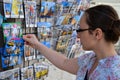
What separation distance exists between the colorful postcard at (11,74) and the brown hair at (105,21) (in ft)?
1.41

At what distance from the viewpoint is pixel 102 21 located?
1177 mm

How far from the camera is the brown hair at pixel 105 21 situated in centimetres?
118

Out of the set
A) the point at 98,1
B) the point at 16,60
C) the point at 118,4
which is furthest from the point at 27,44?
the point at 118,4

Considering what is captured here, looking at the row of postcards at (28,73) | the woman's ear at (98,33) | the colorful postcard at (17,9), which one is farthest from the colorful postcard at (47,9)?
the woman's ear at (98,33)

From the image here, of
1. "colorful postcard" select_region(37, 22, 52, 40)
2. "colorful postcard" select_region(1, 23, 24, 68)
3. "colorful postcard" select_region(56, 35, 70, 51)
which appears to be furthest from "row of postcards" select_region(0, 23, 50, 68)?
"colorful postcard" select_region(56, 35, 70, 51)

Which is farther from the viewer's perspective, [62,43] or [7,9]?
[62,43]

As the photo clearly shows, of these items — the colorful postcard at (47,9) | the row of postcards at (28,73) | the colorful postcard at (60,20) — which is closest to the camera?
the row of postcards at (28,73)

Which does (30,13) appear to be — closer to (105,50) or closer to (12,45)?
(12,45)

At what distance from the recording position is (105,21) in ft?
3.87

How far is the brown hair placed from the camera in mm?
1176

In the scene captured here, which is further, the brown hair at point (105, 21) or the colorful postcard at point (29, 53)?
the colorful postcard at point (29, 53)

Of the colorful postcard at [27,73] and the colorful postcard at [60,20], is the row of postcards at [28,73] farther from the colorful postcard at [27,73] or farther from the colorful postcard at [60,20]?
the colorful postcard at [60,20]

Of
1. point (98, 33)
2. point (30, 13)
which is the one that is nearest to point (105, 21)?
point (98, 33)

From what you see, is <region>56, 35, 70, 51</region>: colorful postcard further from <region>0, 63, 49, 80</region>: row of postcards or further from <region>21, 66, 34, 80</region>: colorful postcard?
<region>21, 66, 34, 80</region>: colorful postcard
